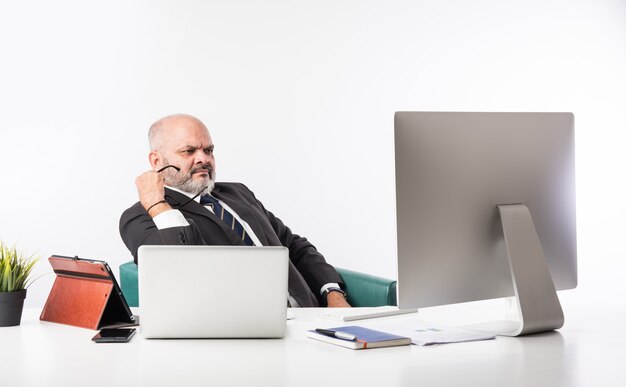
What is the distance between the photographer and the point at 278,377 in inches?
55.3

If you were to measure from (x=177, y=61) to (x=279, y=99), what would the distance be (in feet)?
2.08

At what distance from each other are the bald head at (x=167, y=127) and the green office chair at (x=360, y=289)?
1.82 ft

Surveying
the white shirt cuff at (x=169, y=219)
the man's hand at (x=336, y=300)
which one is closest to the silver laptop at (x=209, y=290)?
the white shirt cuff at (x=169, y=219)

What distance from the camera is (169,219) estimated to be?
2.77 meters

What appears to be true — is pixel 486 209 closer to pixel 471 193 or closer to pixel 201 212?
pixel 471 193

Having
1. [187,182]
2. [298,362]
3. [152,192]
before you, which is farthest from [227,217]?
[298,362]

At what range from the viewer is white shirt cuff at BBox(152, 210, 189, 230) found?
2.76 meters

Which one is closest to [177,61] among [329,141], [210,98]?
[210,98]

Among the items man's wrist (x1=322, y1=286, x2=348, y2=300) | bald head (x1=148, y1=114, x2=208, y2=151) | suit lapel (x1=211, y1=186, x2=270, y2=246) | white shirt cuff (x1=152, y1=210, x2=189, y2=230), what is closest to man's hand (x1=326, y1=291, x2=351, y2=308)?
man's wrist (x1=322, y1=286, x2=348, y2=300)

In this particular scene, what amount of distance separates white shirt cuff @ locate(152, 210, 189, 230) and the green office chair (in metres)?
0.32

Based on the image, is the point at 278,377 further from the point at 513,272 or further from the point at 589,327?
the point at 589,327

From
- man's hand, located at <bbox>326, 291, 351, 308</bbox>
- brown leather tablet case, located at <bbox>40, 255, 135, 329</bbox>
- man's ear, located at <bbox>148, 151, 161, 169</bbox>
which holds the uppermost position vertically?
man's ear, located at <bbox>148, 151, 161, 169</bbox>

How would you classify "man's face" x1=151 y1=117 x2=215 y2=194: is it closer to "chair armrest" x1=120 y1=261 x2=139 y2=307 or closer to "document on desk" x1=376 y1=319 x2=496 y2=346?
"chair armrest" x1=120 y1=261 x2=139 y2=307

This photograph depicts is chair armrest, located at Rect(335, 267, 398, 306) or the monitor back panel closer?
the monitor back panel
